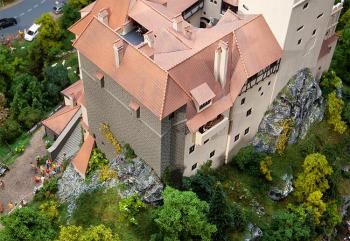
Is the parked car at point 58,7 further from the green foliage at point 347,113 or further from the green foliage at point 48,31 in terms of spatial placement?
the green foliage at point 347,113

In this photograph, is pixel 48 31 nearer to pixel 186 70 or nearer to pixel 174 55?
pixel 174 55

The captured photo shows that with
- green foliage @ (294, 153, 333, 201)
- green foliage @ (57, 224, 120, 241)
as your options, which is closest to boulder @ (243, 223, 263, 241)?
green foliage @ (294, 153, 333, 201)

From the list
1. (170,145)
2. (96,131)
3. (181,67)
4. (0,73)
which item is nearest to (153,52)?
(181,67)

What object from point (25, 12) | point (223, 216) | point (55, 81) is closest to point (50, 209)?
point (223, 216)

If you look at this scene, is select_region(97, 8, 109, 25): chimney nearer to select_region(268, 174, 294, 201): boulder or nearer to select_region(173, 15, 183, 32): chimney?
select_region(173, 15, 183, 32): chimney

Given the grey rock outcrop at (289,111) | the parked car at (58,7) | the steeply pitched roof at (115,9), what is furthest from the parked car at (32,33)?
the grey rock outcrop at (289,111)

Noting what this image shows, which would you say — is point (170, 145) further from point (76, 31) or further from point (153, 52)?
point (76, 31)
